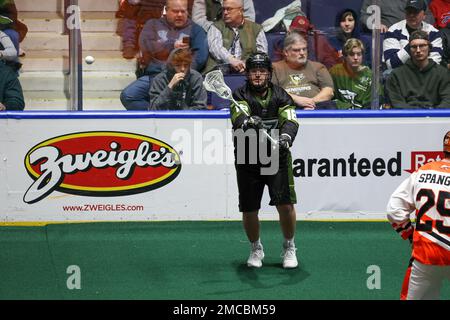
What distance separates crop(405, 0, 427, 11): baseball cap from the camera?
33.0 feet

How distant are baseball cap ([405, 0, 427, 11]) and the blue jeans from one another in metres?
2.75

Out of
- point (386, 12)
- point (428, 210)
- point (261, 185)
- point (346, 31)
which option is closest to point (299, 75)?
point (346, 31)

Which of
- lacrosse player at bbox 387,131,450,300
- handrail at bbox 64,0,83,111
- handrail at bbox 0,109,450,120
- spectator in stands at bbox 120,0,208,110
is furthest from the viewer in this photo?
spectator in stands at bbox 120,0,208,110

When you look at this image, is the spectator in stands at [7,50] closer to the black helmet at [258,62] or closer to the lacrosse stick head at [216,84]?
the lacrosse stick head at [216,84]

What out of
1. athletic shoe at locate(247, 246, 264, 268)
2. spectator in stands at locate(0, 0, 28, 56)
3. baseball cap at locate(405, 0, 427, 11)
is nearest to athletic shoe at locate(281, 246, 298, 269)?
athletic shoe at locate(247, 246, 264, 268)

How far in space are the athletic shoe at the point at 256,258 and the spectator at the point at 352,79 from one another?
7.09ft

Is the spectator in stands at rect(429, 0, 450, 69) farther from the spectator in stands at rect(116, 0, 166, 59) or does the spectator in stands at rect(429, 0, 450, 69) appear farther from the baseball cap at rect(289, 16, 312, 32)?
the spectator in stands at rect(116, 0, 166, 59)

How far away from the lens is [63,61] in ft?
31.7

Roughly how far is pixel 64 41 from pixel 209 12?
57.4 inches

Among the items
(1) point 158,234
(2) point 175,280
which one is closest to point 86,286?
(2) point 175,280

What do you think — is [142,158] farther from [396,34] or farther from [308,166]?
[396,34]

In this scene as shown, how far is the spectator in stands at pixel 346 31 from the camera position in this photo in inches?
388

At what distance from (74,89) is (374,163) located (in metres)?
→ 3.01

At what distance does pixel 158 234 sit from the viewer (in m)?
9.35
